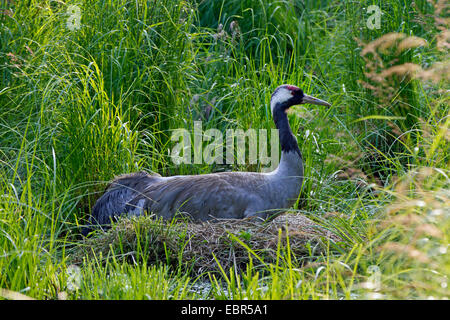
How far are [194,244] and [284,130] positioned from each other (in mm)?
1335

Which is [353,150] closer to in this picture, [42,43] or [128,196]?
[128,196]

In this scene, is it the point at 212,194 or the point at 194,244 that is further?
the point at 212,194

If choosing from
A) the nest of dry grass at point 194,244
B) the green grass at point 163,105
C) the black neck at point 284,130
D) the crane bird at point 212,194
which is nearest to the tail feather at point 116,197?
the crane bird at point 212,194

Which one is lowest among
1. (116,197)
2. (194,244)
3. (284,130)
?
(194,244)

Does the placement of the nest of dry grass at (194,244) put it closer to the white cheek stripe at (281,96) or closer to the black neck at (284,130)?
the black neck at (284,130)

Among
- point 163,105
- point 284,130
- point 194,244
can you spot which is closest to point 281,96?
point 284,130

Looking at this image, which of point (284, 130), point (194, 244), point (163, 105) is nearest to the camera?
point (194, 244)

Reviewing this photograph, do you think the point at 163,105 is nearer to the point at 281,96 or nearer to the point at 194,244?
the point at 281,96

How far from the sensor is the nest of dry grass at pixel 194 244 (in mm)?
4363

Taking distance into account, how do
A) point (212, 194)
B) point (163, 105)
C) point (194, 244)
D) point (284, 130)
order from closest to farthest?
point (194, 244), point (212, 194), point (284, 130), point (163, 105)

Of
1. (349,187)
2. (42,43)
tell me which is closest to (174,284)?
(349,187)

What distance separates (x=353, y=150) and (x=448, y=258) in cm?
259

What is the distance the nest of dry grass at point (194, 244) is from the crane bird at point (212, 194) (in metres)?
0.46

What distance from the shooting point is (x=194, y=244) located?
15.0 feet
